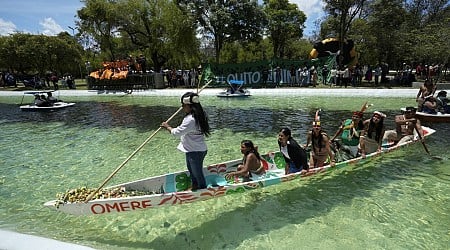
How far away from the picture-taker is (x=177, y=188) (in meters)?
7.10

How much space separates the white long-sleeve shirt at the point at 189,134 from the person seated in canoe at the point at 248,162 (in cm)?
140

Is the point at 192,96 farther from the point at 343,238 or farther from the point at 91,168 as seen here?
the point at 91,168

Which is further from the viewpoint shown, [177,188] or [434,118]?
[434,118]

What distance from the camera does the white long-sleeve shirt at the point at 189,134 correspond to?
19.0 feet

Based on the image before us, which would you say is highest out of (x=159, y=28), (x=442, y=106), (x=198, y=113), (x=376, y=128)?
(x=159, y=28)

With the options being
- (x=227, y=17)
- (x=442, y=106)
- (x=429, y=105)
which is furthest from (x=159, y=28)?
(x=442, y=106)

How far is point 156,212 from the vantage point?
7.08m

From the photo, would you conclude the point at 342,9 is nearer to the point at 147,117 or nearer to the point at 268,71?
the point at 268,71

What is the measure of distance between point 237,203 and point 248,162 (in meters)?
0.98

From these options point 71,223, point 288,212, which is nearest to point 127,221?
point 71,223

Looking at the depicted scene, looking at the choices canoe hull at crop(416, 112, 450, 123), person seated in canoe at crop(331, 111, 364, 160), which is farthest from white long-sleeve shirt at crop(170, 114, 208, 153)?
canoe hull at crop(416, 112, 450, 123)

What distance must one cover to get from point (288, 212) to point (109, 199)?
Answer: 3.55 metres

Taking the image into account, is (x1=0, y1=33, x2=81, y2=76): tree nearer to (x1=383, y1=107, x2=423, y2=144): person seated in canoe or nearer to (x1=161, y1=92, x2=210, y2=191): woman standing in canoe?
(x1=161, y1=92, x2=210, y2=191): woman standing in canoe

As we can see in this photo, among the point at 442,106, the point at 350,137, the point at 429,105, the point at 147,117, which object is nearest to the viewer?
the point at 350,137
